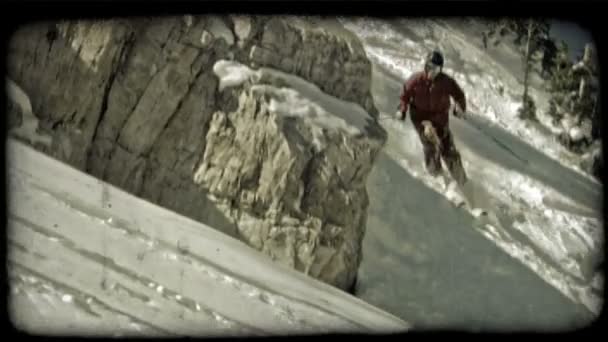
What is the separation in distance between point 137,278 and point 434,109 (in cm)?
73

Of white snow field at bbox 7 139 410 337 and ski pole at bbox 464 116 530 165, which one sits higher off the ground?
ski pole at bbox 464 116 530 165

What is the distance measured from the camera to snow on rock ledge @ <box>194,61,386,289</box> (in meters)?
1.56

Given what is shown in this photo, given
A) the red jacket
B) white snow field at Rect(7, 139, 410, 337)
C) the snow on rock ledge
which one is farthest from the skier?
white snow field at Rect(7, 139, 410, 337)

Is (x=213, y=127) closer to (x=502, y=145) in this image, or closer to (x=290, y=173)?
(x=290, y=173)

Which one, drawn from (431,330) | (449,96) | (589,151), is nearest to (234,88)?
(449,96)

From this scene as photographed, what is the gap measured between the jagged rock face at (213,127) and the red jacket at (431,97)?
9 cm

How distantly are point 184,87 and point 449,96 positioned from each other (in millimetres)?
585

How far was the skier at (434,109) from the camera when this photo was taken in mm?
1616

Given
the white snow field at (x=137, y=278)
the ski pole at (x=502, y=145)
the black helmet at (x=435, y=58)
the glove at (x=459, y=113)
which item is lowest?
the white snow field at (x=137, y=278)

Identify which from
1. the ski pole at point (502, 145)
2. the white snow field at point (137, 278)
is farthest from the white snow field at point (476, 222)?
the white snow field at point (137, 278)

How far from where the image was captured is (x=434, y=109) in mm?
1629

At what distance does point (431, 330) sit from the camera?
152 centimetres

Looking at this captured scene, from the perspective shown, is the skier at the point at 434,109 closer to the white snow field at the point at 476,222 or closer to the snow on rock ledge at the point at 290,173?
the white snow field at the point at 476,222

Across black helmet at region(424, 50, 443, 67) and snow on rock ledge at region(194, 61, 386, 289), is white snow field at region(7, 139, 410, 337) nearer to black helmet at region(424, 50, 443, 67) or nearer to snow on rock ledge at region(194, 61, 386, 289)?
snow on rock ledge at region(194, 61, 386, 289)
